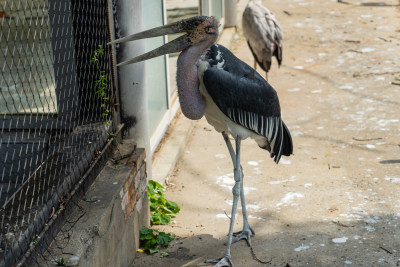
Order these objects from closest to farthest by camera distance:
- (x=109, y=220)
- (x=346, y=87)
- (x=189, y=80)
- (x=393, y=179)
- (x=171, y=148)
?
1. (x=109, y=220)
2. (x=189, y=80)
3. (x=393, y=179)
4. (x=171, y=148)
5. (x=346, y=87)

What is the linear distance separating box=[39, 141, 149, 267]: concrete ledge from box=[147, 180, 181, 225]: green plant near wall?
0.13 m

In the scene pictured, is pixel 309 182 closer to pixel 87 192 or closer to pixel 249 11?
pixel 87 192

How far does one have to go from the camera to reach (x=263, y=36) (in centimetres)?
695

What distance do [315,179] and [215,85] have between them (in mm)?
1647

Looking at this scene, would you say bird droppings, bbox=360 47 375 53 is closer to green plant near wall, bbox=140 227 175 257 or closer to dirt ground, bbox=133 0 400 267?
dirt ground, bbox=133 0 400 267

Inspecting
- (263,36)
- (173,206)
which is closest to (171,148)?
(173,206)

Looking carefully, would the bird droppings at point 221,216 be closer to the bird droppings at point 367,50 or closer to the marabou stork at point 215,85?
the marabou stork at point 215,85

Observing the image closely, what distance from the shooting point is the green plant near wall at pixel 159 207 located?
425 cm

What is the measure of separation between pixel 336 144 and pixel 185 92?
7.75 ft

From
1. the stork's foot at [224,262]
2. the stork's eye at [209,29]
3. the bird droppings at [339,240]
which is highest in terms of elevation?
the stork's eye at [209,29]

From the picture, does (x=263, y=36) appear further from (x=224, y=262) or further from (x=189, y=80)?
(x=224, y=262)

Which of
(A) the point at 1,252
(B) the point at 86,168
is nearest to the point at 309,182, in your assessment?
(B) the point at 86,168

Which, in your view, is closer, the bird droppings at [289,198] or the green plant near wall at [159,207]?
the green plant near wall at [159,207]

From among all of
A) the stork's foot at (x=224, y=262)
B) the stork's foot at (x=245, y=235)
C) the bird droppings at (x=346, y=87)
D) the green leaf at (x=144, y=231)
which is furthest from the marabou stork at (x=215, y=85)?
the bird droppings at (x=346, y=87)
